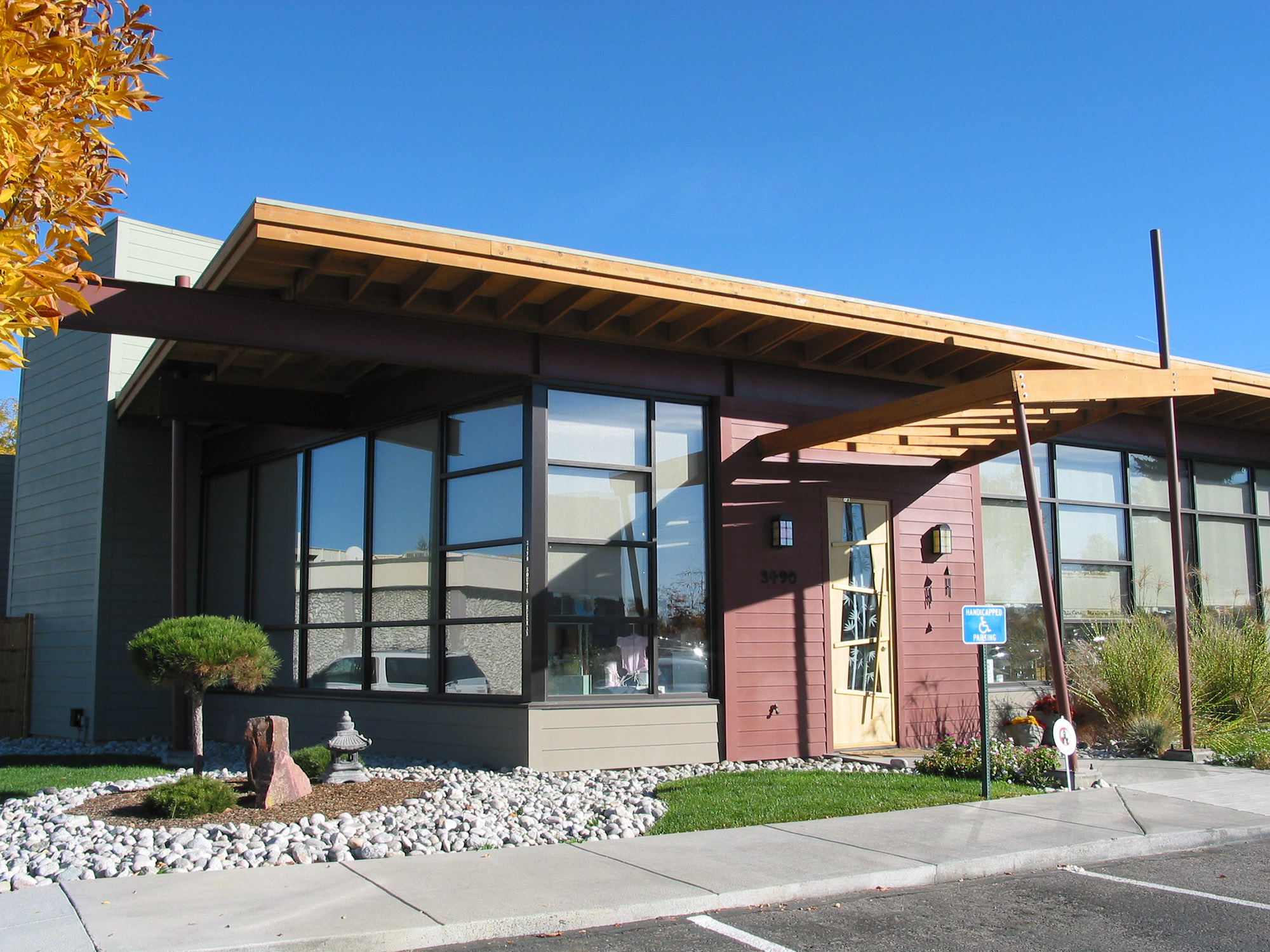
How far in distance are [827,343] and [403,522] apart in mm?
4546

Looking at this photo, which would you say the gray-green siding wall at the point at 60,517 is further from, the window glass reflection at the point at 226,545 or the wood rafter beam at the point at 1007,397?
the wood rafter beam at the point at 1007,397

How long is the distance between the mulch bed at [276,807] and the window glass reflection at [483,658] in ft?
4.24

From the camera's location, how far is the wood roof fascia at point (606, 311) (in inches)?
359

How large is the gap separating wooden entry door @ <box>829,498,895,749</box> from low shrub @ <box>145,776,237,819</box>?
19.0 feet

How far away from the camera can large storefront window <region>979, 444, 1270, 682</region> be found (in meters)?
12.4

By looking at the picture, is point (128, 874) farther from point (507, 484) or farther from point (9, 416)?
point (9, 416)

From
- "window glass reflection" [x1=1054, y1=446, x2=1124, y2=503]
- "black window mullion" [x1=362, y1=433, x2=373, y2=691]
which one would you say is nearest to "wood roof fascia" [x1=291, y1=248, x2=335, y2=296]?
"black window mullion" [x1=362, y1=433, x2=373, y2=691]

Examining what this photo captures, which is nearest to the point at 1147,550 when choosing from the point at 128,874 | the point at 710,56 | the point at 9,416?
the point at 710,56

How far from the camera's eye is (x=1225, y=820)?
23.8 feet

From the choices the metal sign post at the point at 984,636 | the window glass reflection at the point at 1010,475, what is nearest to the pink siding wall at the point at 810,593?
the window glass reflection at the point at 1010,475

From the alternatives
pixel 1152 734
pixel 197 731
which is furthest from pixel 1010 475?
pixel 197 731

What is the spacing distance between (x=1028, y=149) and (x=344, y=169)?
9.73 m

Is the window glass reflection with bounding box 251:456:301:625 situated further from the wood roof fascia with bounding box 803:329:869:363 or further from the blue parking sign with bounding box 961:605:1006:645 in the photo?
the blue parking sign with bounding box 961:605:1006:645

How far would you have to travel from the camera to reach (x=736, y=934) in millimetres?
4773
